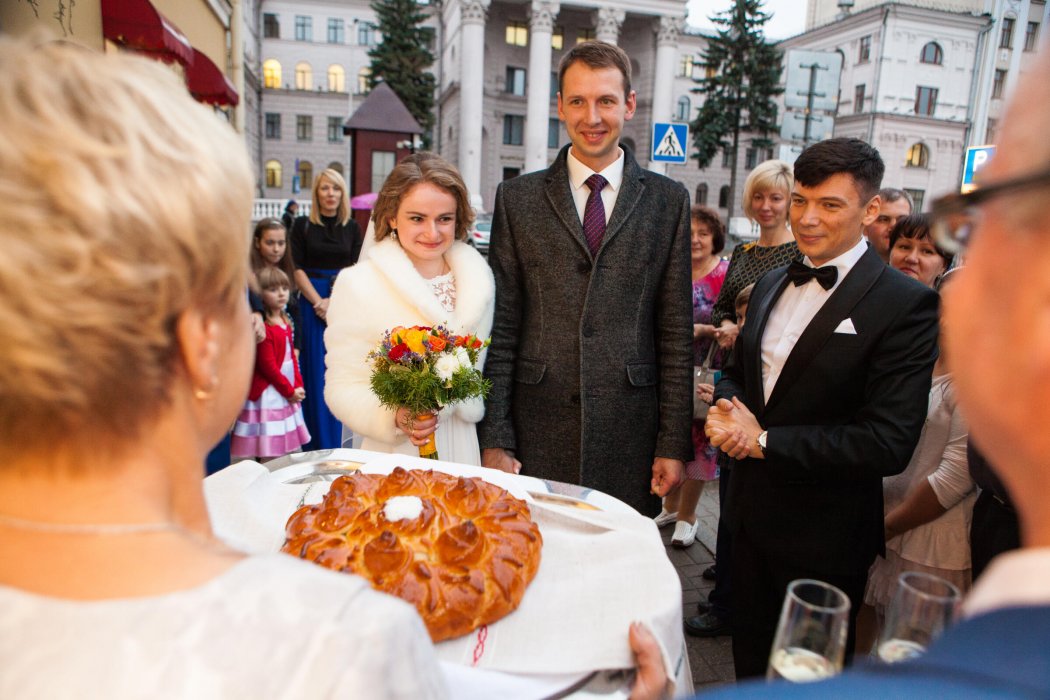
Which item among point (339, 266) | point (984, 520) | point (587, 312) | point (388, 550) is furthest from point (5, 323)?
point (339, 266)

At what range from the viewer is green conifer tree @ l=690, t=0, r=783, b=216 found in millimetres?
45906

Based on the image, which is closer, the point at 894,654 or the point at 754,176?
the point at 894,654

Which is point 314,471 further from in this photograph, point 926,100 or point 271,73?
point 271,73

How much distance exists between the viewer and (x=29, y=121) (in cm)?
66

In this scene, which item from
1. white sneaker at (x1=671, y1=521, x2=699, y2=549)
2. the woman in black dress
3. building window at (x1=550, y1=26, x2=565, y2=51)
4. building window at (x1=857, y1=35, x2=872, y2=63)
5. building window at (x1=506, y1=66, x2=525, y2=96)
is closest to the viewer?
white sneaker at (x1=671, y1=521, x2=699, y2=549)

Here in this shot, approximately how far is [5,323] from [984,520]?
2.82m

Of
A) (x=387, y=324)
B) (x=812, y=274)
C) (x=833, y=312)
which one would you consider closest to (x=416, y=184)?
(x=387, y=324)

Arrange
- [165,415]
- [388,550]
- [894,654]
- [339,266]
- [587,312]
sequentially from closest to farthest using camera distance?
[165,415] → [894,654] → [388,550] → [587,312] → [339,266]

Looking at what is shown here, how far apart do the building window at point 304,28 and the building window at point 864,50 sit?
1708 inches

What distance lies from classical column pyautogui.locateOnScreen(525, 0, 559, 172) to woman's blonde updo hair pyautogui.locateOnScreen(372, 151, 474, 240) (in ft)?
137

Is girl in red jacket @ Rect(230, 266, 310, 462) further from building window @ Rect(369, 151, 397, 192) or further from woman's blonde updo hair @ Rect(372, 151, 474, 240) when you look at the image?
building window @ Rect(369, 151, 397, 192)

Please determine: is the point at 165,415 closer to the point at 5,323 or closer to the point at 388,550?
the point at 5,323

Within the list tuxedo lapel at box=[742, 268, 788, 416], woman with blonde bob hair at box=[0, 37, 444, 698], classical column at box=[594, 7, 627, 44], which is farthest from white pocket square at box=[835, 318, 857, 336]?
classical column at box=[594, 7, 627, 44]

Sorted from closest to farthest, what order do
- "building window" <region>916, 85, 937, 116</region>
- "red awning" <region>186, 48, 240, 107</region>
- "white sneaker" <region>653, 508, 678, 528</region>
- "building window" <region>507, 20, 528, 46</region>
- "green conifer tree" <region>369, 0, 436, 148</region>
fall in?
1. "white sneaker" <region>653, 508, 678, 528</region>
2. "red awning" <region>186, 48, 240, 107</region>
3. "green conifer tree" <region>369, 0, 436, 148</region>
4. "building window" <region>916, 85, 937, 116</region>
5. "building window" <region>507, 20, 528, 46</region>
